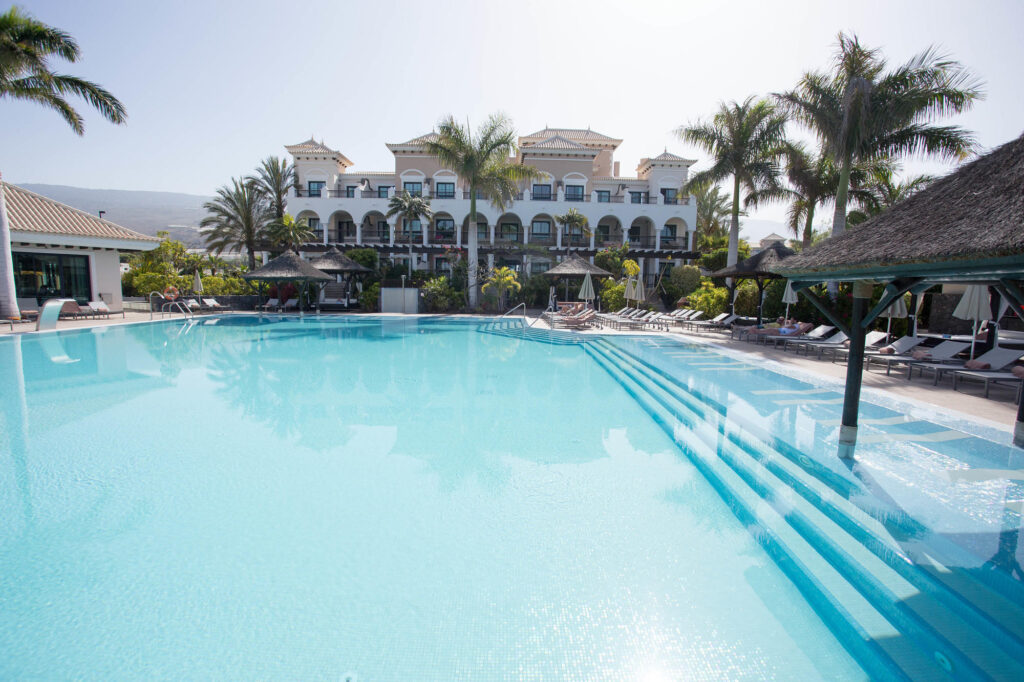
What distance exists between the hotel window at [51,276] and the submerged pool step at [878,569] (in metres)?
27.0

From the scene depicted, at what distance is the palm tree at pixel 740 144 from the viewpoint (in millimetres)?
18422

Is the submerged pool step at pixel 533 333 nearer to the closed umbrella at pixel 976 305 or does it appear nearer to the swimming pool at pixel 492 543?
the swimming pool at pixel 492 543

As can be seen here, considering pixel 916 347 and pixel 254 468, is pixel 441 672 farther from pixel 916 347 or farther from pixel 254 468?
pixel 916 347

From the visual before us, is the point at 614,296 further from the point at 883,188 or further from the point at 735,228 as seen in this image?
the point at 883,188

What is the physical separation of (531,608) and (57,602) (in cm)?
300

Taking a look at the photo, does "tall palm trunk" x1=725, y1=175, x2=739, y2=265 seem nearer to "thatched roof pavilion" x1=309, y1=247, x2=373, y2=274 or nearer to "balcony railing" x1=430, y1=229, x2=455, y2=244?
"thatched roof pavilion" x1=309, y1=247, x2=373, y2=274

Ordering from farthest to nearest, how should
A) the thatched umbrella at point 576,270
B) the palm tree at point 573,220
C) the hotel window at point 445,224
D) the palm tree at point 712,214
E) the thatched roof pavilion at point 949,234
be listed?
the palm tree at point 712,214, the hotel window at point 445,224, the palm tree at point 573,220, the thatched umbrella at point 576,270, the thatched roof pavilion at point 949,234

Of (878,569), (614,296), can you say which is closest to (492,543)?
(878,569)

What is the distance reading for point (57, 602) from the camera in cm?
313

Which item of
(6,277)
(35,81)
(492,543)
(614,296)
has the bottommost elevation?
(492,543)

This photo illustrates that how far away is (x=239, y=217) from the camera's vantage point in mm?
32250

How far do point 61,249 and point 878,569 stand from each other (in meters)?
28.7

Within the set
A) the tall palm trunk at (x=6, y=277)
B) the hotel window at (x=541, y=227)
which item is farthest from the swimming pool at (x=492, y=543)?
the hotel window at (x=541, y=227)

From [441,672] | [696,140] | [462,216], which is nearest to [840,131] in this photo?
[696,140]
